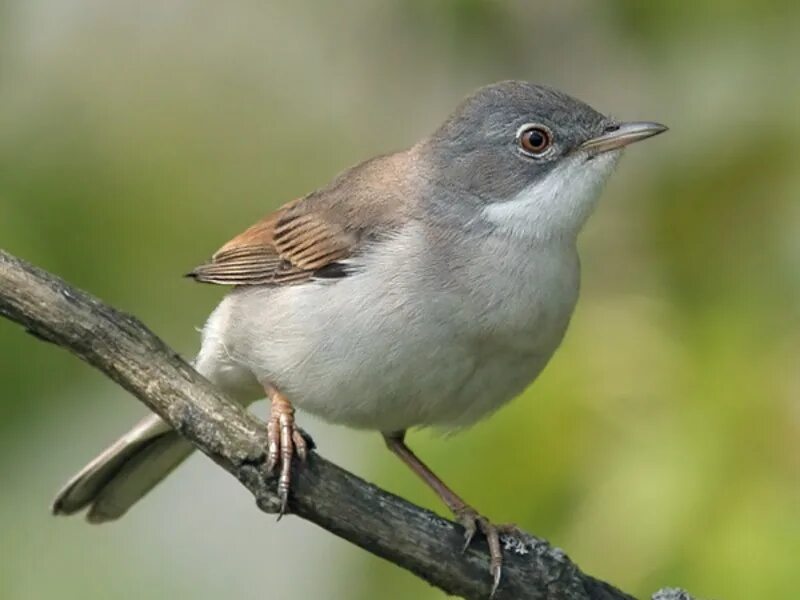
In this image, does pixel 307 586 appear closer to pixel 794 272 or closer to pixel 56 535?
pixel 56 535

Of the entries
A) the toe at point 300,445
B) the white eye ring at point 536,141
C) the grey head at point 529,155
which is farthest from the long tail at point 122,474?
the white eye ring at point 536,141

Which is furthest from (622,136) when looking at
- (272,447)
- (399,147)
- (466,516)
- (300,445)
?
(272,447)

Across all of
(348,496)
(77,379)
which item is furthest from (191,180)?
(348,496)

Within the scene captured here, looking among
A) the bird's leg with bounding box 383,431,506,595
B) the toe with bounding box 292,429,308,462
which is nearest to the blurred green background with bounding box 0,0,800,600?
the bird's leg with bounding box 383,431,506,595

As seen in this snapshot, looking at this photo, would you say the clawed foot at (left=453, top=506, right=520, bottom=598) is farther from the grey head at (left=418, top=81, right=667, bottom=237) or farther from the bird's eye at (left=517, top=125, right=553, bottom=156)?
the bird's eye at (left=517, top=125, right=553, bottom=156)

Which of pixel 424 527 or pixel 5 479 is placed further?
pixel 5 479
